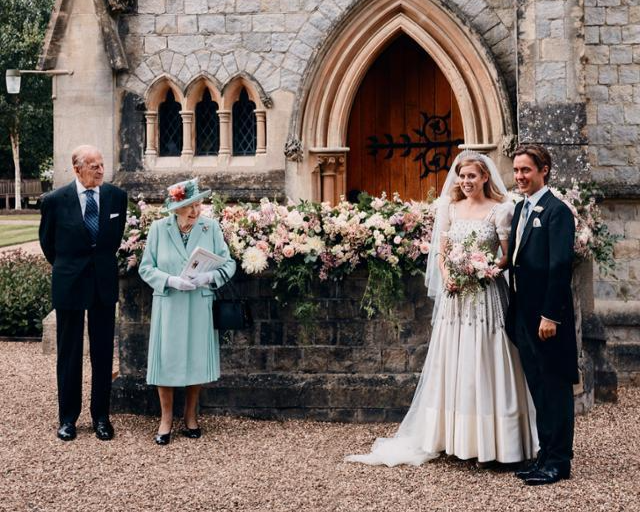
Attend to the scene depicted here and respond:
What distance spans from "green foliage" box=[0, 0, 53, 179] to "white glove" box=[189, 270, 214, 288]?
101ft

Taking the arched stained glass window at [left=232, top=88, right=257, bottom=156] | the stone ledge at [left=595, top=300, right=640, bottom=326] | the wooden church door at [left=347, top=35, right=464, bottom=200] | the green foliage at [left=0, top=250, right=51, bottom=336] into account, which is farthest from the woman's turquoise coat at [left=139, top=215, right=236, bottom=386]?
the green foliage at [left=0, top=250, right=51, bottom=336]

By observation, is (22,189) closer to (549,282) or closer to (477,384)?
(477,384)

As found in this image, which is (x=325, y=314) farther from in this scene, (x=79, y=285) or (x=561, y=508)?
(x=561, y=508)

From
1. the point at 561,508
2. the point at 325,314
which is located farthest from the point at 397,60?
the point at 561,508

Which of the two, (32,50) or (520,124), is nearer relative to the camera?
(520,124)

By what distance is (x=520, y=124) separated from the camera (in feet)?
26.1

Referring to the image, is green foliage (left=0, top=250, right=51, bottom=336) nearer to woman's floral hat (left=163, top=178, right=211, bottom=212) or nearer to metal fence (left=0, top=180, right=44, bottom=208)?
woman's floral hat (left=163, top=178, right=211, bottom=212)

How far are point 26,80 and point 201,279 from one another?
33754 mm

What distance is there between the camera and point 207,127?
32.6 feet

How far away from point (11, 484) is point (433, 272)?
2911 millimetres

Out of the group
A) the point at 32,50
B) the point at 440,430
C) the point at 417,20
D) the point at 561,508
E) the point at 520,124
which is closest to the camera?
the point at 561,508

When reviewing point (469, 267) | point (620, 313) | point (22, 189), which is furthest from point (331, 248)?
point (22, 189)

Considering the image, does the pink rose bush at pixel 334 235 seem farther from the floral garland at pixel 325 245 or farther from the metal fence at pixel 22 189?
the metal fence at pixel 22 189

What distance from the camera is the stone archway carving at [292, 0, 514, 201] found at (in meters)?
8.84
